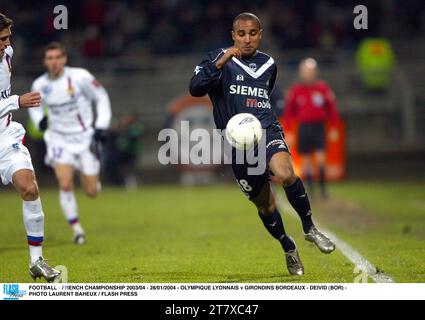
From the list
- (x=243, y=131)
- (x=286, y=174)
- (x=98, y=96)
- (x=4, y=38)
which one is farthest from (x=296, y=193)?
(x=98, y=96)

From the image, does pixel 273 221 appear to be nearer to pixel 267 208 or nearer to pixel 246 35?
pixel 267 208

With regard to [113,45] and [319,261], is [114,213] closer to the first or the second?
[319,261]

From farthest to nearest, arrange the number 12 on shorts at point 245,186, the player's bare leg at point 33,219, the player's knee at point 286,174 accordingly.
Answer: the number 12 on shorts at point 245,186 → the player's bare leg at point 33,219 → the player's knee at point 286,174

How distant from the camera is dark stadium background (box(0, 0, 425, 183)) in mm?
23375

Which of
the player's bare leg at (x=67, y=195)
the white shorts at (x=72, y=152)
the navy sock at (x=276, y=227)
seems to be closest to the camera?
the navy sock at (x=276, y=227)

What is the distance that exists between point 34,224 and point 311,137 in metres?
10.3

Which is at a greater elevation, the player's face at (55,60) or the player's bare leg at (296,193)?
the player's face at (55,60)

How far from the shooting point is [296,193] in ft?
27.8

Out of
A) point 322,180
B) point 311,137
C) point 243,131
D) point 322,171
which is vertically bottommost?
point 322,180

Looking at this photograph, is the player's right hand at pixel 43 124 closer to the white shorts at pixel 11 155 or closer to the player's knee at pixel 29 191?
the white shorts at pixel 11 155

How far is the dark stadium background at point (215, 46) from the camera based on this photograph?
23.4 m

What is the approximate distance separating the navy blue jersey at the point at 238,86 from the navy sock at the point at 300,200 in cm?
66

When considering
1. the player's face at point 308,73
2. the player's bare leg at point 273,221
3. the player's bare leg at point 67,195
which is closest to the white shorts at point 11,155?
the player's bare leg at point 273,221

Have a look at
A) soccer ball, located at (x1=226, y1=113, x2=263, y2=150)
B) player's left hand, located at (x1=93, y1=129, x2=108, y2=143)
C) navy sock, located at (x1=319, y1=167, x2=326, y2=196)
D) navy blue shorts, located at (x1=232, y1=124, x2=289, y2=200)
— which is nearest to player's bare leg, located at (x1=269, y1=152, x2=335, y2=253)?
navy blue shorts, located at (x1=232, y1=124, x2=289, y2=200)
